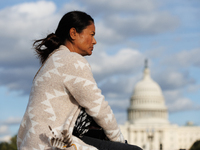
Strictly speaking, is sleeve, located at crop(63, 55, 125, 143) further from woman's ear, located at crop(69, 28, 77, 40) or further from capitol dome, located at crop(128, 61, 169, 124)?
capitol dome, located at crop(128, 61, 169, 124)

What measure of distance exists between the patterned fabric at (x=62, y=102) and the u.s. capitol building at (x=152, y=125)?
4639 inches

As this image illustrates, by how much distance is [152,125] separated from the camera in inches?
5094

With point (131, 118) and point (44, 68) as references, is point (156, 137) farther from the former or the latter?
point (44, 68)

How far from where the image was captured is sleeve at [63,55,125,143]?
452 cm

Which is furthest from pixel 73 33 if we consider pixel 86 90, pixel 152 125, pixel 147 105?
pixel 147 105

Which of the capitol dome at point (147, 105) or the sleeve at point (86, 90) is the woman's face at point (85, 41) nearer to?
the sleeve at point (86, 90)

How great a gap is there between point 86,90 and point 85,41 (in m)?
0.75

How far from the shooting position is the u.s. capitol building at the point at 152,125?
12744 cm

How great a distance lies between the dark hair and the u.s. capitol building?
Result: 385ft

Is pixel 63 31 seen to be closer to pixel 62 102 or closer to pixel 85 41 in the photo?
pixel 85 41

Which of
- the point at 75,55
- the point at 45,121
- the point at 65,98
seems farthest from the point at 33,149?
the point at 75,55

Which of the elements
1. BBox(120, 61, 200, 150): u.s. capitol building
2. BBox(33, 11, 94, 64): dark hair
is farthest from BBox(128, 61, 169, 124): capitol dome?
BBox(33, 11, 94, 64): dark hair

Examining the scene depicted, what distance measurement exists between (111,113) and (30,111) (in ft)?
2.49

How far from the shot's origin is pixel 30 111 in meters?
4.57
